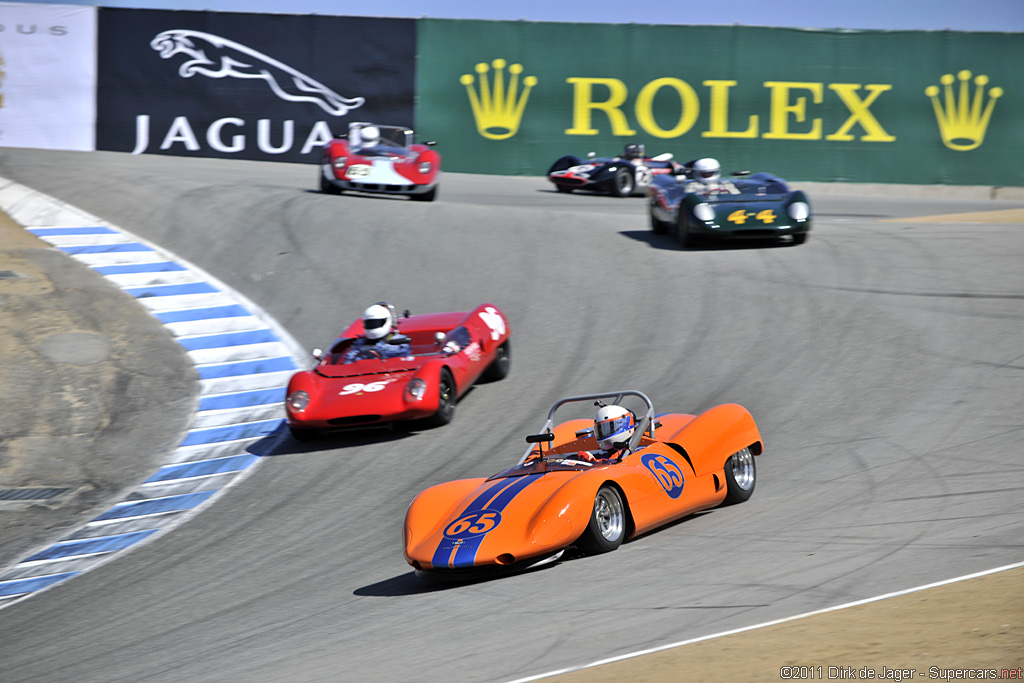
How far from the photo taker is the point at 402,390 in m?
11.1

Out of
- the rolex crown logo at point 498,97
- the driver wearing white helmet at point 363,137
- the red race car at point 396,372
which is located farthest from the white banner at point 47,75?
the red race car at point 396,372

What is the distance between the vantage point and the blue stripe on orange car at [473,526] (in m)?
7.00

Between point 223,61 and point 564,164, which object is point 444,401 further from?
point 223,61

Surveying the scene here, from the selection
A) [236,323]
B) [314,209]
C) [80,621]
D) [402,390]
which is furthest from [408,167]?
[80,621]

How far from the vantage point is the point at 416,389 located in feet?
36.2

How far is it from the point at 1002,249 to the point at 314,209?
10268mm

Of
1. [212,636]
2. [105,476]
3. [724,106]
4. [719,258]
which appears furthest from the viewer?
[724,106]

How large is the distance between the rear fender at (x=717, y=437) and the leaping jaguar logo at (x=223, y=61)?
16755 mm

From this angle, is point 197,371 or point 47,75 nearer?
point 197,371

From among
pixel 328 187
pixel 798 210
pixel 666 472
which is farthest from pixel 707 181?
pixel 666 472

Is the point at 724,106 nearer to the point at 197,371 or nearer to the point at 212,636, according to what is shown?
the point at 197,371

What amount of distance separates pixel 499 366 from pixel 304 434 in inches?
94.4

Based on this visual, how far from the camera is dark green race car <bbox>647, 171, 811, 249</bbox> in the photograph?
624 inches

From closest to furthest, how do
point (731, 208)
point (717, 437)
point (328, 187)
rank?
point (717, 437)
point (731, 208)
point (328, 187)
